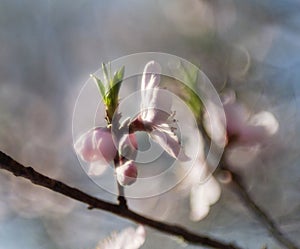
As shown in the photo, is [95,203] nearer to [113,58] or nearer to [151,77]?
[151,77]

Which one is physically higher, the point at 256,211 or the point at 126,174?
the point at 126,174

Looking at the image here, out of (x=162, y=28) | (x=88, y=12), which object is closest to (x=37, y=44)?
(x=88, y=12)

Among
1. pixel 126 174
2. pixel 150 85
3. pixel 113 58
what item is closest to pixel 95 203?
pixel 126 174

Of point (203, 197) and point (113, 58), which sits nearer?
point (203, 197)

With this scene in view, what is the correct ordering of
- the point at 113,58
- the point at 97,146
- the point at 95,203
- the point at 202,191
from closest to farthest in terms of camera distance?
the point at 95,203
the point at 97,146
the point at 202,191
the point at 113,58

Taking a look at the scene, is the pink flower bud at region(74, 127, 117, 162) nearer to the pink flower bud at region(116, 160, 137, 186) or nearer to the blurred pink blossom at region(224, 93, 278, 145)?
the pink flower bud at region(116, 160, 137, 186)
